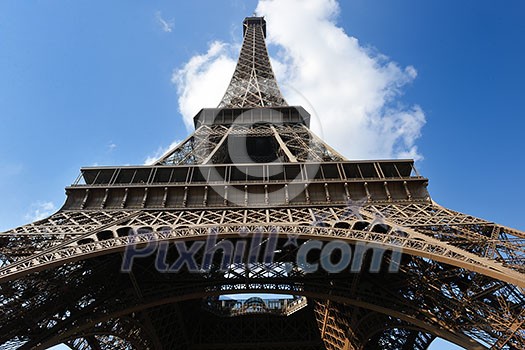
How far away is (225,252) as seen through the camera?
621 inches

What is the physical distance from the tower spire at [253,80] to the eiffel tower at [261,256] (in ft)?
34.5

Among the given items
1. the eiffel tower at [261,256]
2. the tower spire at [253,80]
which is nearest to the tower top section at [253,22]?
the tower spire at [253,80]

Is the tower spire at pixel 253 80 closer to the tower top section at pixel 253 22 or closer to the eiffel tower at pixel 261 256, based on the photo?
the tower top section at pixel 253 22

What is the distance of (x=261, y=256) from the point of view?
16.0 m

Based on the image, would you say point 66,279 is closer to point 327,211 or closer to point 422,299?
point 327,211

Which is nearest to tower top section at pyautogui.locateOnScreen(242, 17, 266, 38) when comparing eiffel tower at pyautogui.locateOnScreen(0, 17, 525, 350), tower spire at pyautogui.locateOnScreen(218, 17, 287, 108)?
tower spire at pyautogui.locateOnScreen(218, 17, 287, 108)

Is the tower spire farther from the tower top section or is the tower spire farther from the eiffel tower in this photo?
the eiffel tower

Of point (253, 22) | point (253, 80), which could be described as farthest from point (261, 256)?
point (253, 22)

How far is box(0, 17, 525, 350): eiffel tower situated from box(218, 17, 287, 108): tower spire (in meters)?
10.5

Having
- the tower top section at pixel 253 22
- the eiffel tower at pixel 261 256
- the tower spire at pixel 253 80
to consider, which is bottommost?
the eiffel tower at pixel 261 256

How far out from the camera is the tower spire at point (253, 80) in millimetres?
31297

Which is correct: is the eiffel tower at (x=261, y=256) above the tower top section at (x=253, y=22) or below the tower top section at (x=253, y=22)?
below

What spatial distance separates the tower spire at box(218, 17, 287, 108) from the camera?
31.3m

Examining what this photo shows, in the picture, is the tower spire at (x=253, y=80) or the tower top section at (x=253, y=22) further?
the tower top section at (x=253, y=22)
